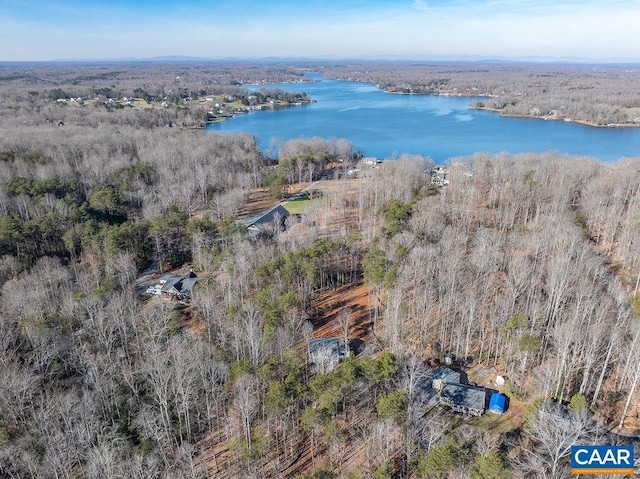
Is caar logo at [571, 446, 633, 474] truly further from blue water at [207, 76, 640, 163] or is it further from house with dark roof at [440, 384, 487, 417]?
blue water at [207, 76, 640, 163]

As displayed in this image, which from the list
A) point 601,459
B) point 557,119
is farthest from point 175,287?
point 557,119

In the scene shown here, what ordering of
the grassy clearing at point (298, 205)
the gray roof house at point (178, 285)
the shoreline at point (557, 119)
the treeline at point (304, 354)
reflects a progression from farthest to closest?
the shoreline at point (557, 119)
the grassy clearing at point (298, 205)
the gray roof house at point (178, 285)
the treeline at point (304, 354)

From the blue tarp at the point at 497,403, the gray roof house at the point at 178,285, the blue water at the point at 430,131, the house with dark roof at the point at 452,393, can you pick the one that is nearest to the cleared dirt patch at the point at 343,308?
the house with dark roof at the point at 452,393

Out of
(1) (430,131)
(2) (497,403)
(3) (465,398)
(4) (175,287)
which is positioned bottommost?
(4) (175,287)

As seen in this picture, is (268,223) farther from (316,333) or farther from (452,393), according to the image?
(452,393)

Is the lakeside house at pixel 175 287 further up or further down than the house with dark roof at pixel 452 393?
further down

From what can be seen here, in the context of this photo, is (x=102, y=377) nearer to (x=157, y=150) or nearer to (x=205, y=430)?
(x=205, y=430)

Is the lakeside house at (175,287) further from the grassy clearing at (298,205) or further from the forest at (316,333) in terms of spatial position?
the grassy clearing at (298,205)
